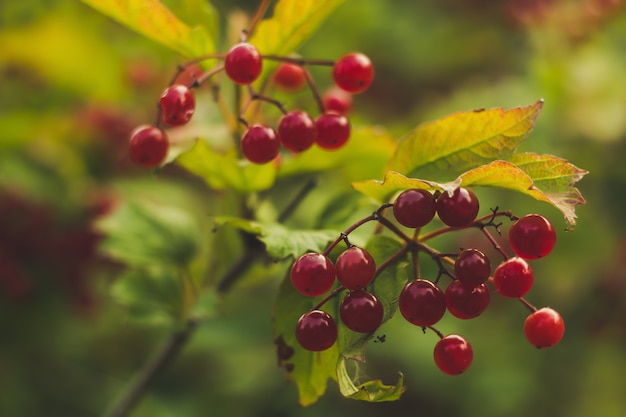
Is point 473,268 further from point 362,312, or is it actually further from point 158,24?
point 158,24

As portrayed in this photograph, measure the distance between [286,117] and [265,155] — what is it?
47mm

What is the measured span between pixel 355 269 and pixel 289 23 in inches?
11.1

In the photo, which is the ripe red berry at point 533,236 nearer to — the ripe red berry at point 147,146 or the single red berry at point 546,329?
the single red berry at point 546,329

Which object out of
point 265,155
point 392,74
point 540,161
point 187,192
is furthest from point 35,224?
point 392,74

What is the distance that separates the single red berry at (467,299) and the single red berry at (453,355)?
0.11ft

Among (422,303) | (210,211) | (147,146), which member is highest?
(422,303)

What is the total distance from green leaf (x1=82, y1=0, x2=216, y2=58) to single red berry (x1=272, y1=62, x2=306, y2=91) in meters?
0.21

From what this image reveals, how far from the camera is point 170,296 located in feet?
3.10

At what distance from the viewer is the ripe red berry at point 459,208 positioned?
1.95 ft

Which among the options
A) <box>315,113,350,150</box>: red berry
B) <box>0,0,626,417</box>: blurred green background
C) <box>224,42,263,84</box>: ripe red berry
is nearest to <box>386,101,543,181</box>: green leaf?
<box>315,113,350,150</box>: red berry

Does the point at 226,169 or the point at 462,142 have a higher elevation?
the point at 462,142

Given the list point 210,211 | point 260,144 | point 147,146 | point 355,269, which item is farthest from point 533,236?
point 210,211

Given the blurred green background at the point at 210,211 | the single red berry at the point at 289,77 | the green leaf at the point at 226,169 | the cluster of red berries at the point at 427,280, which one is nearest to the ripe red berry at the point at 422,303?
the cluster of red berries at the point at 427,280

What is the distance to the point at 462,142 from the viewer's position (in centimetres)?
68
